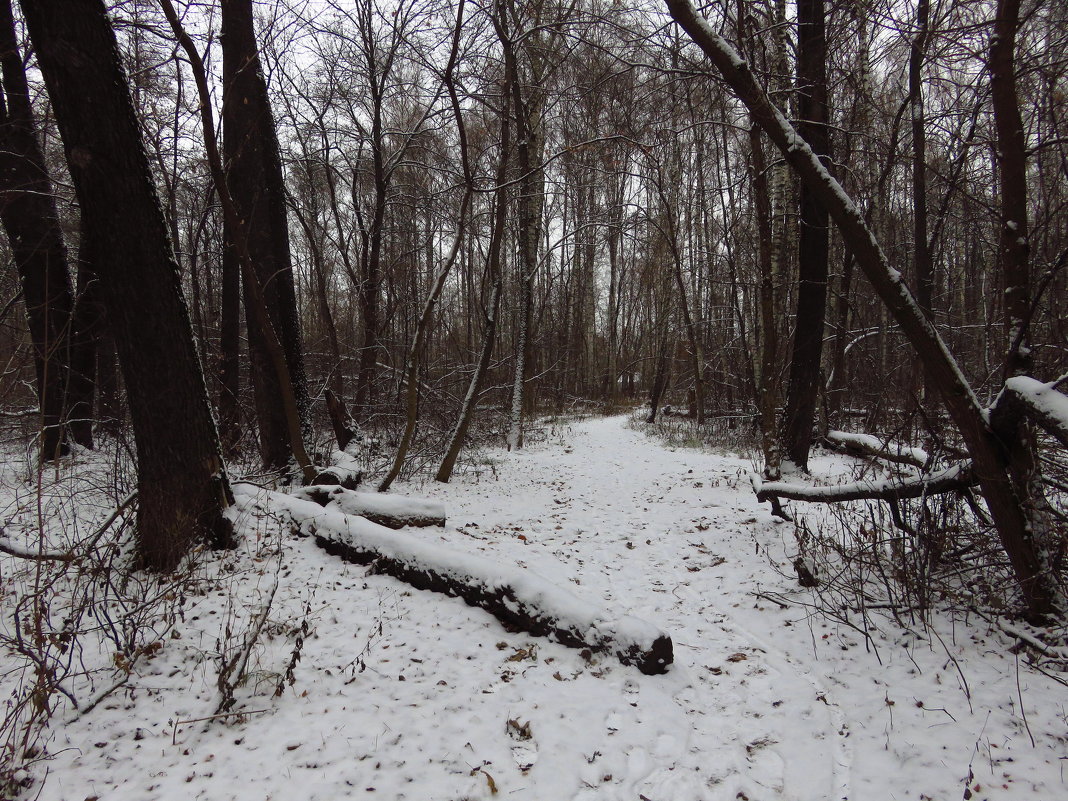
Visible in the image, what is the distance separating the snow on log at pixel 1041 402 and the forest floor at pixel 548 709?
51.0 inches

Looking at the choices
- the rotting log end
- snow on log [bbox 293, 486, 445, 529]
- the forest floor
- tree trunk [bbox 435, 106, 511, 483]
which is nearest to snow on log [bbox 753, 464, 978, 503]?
the forest floor

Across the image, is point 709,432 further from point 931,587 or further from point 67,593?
point 67,593

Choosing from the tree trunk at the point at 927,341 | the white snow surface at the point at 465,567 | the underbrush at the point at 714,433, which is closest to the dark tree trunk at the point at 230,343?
the white snow surface at the point at 465,567

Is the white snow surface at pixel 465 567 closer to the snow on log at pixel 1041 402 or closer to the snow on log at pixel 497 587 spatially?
the snow on log at pixel 497 587

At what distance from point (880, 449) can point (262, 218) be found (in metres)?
7.63

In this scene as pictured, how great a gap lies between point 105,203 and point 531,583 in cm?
421

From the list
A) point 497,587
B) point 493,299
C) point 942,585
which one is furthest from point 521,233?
point 942,585

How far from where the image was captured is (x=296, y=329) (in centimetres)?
739

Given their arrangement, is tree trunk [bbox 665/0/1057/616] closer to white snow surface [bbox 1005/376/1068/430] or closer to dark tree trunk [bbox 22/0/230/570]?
white snow surface [bbox 1005/376/1068/430]

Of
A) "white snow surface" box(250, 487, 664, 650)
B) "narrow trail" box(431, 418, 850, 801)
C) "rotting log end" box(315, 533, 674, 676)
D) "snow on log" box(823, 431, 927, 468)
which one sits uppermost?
"snow on log" box(823, 431, 927, 468)

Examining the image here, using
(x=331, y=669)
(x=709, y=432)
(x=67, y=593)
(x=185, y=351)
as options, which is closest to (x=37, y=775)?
(x=331, y=669)

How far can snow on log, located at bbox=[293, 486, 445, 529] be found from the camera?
5414 millimetres

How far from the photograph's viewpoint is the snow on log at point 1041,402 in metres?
2.43

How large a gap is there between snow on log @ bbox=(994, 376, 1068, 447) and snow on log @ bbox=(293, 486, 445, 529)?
15.9 ft
